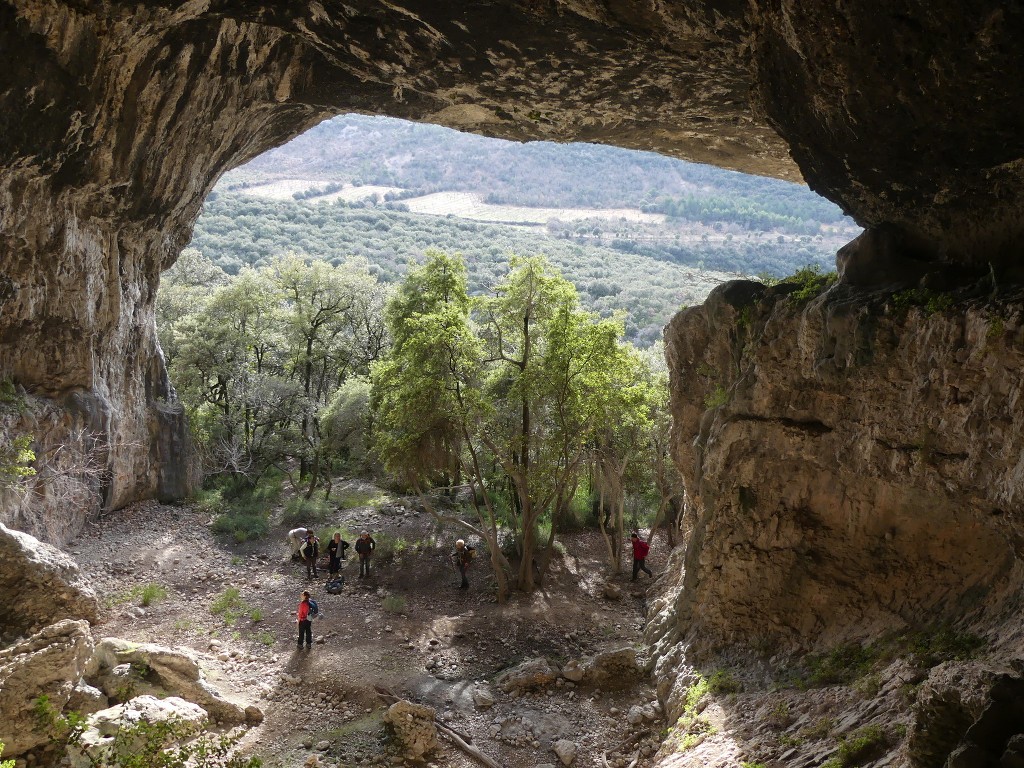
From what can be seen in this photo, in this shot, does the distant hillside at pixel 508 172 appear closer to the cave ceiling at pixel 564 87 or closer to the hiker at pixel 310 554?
the cave ceiling at pixel 564 87

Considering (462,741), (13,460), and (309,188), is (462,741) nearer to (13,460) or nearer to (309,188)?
(13,460)

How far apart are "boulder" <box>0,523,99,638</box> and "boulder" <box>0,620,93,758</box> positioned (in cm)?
178

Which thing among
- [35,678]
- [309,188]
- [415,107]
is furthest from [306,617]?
[309,188]

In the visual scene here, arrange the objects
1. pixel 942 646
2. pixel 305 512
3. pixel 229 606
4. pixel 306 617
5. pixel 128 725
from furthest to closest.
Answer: pixel 305 512 → pixel 229 606 → pixel 306 617 → pixel 128 725 → pixel 942 646

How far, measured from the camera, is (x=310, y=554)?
1655cm

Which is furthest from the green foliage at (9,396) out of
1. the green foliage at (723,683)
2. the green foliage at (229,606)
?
the green foliage at (723,683)

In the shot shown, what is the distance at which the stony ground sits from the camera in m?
10.3

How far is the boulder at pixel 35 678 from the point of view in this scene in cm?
763

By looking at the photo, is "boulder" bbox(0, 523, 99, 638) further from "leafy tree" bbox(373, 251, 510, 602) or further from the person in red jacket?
the person in red jacket

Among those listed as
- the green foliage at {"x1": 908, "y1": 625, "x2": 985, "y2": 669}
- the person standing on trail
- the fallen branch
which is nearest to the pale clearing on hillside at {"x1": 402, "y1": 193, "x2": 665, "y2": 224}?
the person standing on trail

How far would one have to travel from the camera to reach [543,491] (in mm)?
16219

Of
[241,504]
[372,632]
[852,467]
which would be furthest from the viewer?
[241,504]

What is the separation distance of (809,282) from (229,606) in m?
12.0

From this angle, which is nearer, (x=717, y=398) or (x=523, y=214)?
(x=717, y=398)
